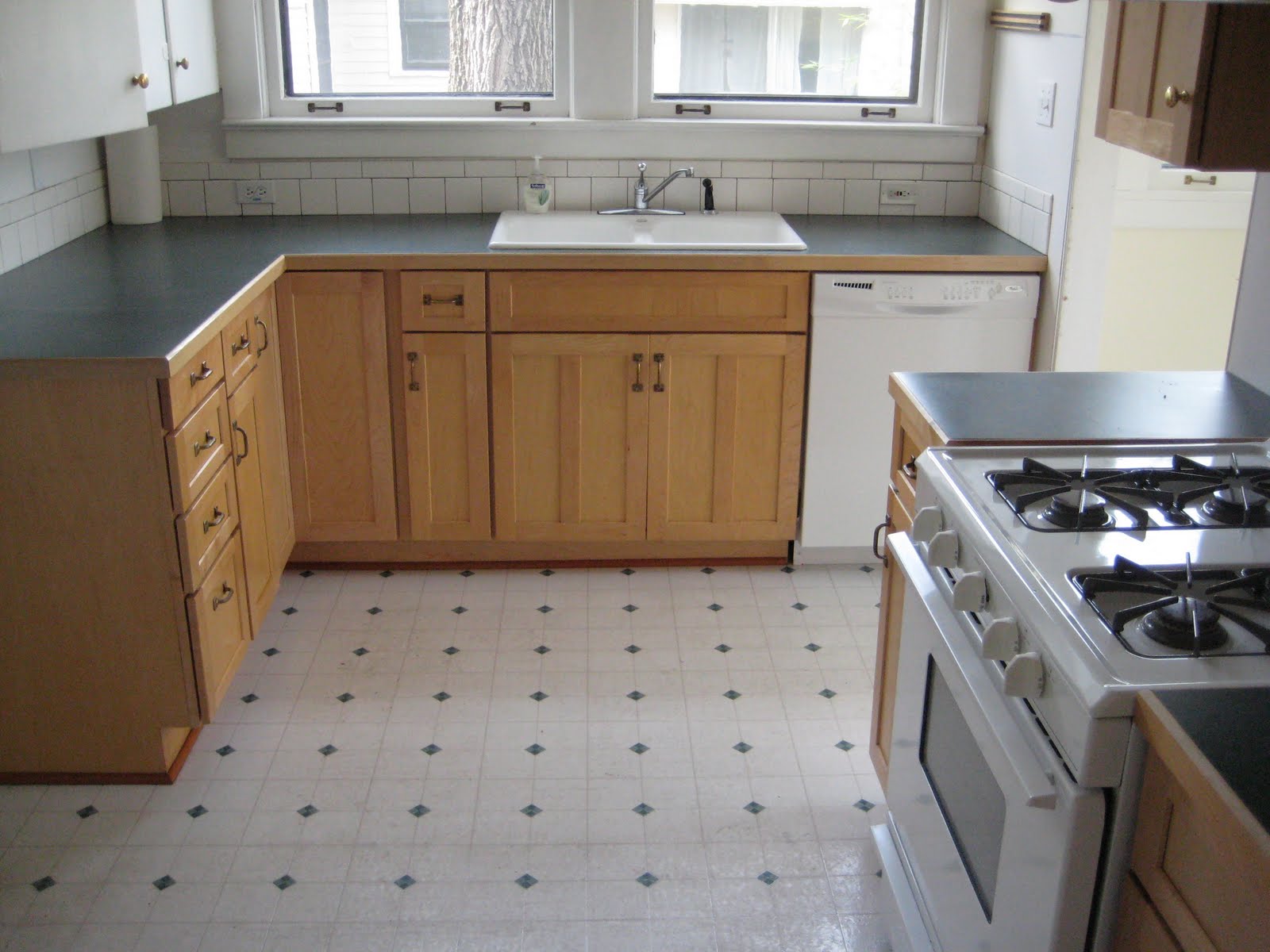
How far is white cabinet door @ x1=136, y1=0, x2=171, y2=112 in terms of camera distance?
306 cm

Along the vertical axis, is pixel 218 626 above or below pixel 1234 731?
below

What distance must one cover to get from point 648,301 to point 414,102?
1121mm

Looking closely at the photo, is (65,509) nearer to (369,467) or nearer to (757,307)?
(369,467)

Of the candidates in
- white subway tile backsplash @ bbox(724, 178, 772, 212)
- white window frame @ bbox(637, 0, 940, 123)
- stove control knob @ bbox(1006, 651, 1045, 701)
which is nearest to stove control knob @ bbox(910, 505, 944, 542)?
stove control knob @ bbox(1006, 651, 1045, 701)

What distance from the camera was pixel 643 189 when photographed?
3793mm

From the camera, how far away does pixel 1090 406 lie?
83.7 inches

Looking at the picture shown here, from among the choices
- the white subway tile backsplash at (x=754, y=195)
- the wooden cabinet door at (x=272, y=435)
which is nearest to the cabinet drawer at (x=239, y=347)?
the wooden cabinet door at (x=272, y=435)

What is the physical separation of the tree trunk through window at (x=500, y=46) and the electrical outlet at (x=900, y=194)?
1105 mm

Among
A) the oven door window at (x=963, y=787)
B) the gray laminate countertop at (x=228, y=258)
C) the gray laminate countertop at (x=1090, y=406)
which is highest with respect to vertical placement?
the gray laminate countertop at (x=228, y=258)

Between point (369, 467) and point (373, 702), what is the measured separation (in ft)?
2.60

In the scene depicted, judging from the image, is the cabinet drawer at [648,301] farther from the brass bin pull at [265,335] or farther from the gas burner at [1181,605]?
the gas burner at [1181,605]

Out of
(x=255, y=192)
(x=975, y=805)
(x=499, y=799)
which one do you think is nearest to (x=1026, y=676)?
(x=975, y=805)

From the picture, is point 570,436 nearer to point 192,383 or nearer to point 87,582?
point 192,383

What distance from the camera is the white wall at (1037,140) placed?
3170mm
